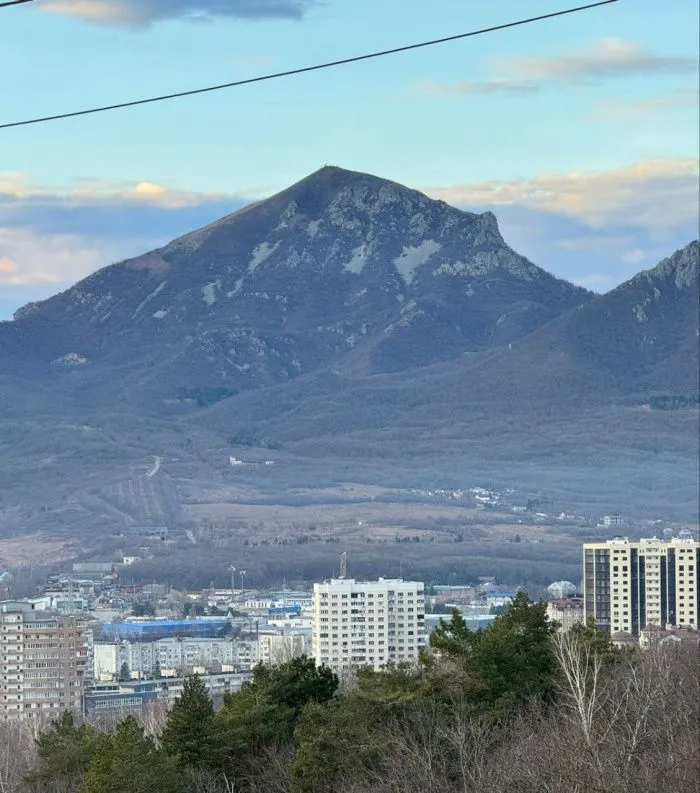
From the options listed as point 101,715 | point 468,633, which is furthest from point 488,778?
point 101,715

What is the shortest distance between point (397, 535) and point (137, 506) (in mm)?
18500

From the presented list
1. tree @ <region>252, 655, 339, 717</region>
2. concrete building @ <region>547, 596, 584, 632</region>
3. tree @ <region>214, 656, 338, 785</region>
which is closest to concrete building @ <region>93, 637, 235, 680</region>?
concrete building @ <region>547, 596, 584, 632</region>

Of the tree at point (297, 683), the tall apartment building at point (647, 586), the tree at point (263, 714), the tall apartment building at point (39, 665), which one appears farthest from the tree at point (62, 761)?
the tall apartment building at point (647, 586)

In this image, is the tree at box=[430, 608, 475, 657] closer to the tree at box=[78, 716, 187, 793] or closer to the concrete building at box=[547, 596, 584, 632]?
the tree at box=[78, 716, 187, 793]

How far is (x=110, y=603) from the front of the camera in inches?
3912

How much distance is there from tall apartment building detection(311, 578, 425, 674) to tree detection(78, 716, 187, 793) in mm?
41296

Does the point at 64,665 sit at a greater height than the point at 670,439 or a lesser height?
lesser

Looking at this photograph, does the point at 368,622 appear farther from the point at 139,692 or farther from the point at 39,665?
the point at 39,665

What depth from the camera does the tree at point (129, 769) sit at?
28.5m

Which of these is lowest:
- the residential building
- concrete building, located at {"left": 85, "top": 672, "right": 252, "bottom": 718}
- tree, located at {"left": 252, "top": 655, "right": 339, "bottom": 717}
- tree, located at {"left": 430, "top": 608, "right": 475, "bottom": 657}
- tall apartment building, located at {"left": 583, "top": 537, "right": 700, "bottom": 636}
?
concrete building, located at {"left": 85, "top": 672, "right": 252, "bottom": 718}

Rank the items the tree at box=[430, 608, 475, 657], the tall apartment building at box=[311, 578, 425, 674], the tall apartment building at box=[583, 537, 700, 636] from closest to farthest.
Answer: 1. the tree at box=[430, 608, 475, 657]
2. the tall apartment building at box=[311, 578, 425, 674]
3. the tall apartment building at box=[583, 537, 700, 636]

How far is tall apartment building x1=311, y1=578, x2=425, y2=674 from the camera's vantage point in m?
72.2

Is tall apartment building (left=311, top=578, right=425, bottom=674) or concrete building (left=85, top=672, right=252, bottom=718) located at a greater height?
tall apartment building (left=311, top=578, right=425, bottom=674)

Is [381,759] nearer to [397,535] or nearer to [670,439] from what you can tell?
[397,535]
